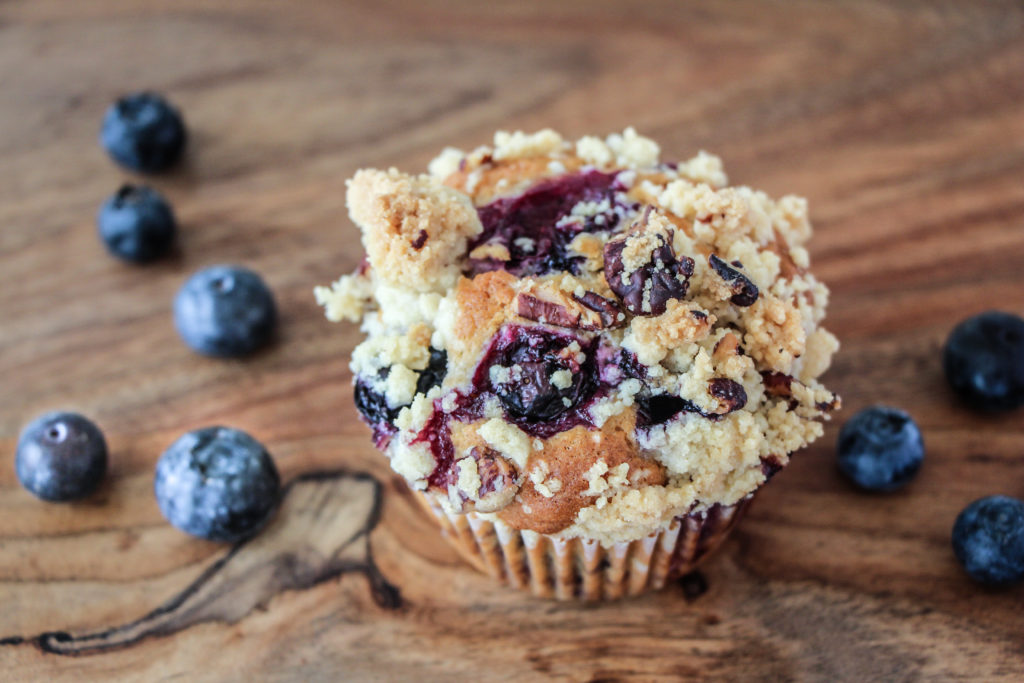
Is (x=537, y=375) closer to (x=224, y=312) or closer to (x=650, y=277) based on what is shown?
(x=650, y=277)

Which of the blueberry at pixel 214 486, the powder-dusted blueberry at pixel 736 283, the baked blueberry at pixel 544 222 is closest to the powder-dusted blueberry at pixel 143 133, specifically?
the blueberry at pixel 214 486

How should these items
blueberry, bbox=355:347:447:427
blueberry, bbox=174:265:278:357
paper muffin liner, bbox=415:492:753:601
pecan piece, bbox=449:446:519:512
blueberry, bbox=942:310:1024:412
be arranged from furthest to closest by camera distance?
blueberry, bbox=174:265:278:357 → blueberry, bbox=942:310:1024:412 → paper muffin liner, bbox=415:492:753:601 → blueberry, bbox=355:347:447:427 → pecan piece, bbox=449:446:519:512

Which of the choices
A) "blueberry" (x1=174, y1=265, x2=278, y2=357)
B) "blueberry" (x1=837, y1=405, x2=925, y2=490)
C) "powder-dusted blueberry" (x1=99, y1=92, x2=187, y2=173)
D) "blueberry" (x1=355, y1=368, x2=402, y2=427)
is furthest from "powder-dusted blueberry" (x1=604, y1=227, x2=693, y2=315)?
"powder-dusted blueberry" (x1=99, y1=92, x2=187, y2=173)

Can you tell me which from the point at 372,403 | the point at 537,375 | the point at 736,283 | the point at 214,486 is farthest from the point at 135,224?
the point at 736,283

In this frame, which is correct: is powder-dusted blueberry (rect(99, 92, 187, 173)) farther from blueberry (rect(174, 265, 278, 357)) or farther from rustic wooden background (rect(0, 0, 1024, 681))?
blueberry (rect(174, 265, 278, 357))

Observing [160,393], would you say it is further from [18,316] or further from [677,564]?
[677,564]

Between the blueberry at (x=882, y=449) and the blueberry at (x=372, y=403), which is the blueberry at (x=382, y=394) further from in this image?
the blueberry at (x=882, y=449)
